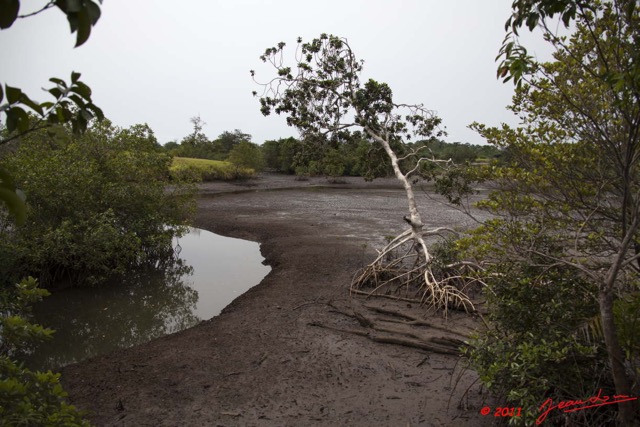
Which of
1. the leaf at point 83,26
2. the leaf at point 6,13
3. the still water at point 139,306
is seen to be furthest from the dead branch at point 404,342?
the leaf at point 6,13

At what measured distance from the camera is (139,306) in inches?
410

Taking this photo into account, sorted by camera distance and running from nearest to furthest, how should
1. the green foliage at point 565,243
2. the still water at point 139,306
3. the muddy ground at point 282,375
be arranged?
1. the green foliage at point 565,243
2. the muddy ground at point 282,375
3. the still water at point 139,306

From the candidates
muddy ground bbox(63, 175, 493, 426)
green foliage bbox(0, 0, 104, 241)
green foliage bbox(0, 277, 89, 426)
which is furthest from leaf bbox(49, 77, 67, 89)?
muddy ground bbox(63, 175, 493, 426)

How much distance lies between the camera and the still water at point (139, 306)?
27.2 ft

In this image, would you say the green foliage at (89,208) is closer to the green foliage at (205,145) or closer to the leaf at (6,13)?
the leaf at (6,13)

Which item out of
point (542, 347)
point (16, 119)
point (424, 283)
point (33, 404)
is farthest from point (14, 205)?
point (424, 283)

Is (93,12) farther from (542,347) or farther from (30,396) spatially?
(542,347)

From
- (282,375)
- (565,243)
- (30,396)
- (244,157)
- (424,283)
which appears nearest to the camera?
(30,396)

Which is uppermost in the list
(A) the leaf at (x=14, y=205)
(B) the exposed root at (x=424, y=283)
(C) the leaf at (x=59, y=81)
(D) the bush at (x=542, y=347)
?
(C) the leaf at (x=59, y=81)

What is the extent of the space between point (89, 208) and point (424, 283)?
8484 millimetres

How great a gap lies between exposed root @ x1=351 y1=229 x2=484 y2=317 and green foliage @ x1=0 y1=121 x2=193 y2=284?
6.01 m

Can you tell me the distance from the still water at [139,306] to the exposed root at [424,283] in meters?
3.60

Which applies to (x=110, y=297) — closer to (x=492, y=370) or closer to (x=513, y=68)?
(x=492, y=370)

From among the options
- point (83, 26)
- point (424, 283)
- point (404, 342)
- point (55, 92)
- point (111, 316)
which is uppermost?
point (83, 26)
